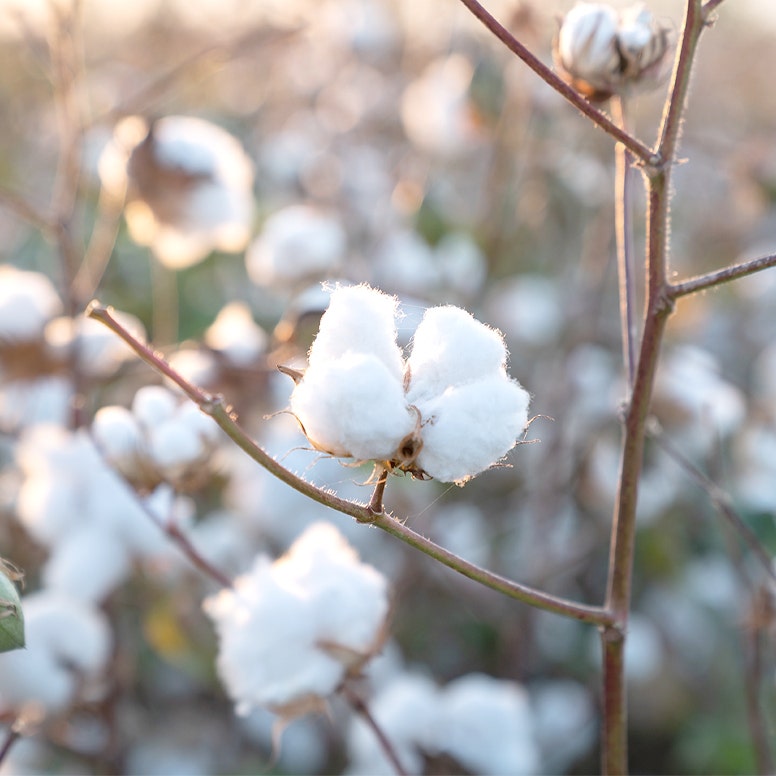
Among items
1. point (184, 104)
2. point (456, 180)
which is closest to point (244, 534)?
point (456, 180)

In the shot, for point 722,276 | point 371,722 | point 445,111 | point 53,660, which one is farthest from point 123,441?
point 445,111

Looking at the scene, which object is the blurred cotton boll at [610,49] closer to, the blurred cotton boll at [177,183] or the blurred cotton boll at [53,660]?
the blurred cotton boll at [177,183]

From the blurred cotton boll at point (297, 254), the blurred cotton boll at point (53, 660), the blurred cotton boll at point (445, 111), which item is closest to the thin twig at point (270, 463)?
the blurred cotton boll at point (53, 660)

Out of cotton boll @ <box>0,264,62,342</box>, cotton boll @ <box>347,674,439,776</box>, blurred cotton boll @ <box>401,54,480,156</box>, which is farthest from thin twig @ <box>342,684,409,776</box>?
blurred cotton boll @ <box>401,54,480,156</box>

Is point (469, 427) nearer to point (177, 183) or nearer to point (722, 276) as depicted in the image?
point (722, 276)

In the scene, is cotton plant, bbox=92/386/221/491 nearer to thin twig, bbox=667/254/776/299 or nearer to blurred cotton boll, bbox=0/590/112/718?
blurred cotton boll, bbox=0/590/112/718

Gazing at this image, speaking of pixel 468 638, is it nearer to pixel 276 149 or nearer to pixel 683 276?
pixel 683 276
